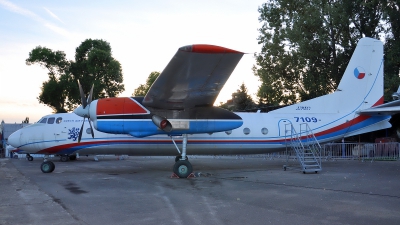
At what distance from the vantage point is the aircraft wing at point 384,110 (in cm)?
1709

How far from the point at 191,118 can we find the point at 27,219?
8511 millimetres

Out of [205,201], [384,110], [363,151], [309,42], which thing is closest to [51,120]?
[205,201]

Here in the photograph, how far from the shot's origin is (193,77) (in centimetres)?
1193

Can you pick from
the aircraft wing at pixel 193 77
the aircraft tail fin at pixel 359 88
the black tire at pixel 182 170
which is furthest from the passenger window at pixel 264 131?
the black tire at pixel 182 170

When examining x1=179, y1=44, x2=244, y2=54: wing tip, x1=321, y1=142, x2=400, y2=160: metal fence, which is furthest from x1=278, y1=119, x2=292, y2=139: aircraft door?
x1=179, y1=44, x2=244, y2=54: wing tip

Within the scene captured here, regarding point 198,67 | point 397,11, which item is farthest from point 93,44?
point 198,67

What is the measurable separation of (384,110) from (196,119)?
9.19 metres

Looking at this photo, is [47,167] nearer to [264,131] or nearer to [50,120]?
[50,120]

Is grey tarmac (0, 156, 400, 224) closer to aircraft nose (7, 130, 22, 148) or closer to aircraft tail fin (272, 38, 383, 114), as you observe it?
aircraft nose (7, 130, 22, 148)

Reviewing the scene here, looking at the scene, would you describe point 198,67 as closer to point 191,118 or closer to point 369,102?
point 191,118

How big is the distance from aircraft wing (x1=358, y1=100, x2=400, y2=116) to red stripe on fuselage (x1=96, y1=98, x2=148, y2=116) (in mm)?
10808

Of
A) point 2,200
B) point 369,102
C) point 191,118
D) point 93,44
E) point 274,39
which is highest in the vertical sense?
point 93,44

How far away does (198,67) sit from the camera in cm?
1119

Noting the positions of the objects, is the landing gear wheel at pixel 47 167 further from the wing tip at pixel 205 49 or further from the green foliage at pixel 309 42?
the green foliage at pixel 309 42
